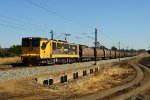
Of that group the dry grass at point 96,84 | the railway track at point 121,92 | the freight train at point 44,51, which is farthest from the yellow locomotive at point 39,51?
the railway track at point 121,92

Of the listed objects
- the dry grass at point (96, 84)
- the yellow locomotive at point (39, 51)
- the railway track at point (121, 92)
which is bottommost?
the dry grass at point (96, 84)

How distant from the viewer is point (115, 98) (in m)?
22.9

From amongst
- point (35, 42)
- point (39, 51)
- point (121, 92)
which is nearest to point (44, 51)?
point (39, 51)

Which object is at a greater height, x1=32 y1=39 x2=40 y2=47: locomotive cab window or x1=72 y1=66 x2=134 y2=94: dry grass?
x1=32 y1=39 x2=40 y2=47: locomotive cab window

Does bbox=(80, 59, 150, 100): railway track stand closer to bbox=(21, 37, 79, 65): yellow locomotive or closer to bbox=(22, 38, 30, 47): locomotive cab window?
bbox=(21, 37, 79, 65): yellow locomotive

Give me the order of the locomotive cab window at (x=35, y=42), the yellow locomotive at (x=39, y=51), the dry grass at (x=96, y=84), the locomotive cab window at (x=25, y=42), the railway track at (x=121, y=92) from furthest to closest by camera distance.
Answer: the locomotive cab window at (x=25, y=42)
the locomotive cab window at (x=35, y=42)
the yellow locomotive at (x=39, y=51)
the dry grass at (x=96, y=84)
the railway track at (x=121, y=92)

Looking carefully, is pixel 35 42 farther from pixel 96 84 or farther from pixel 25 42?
pixel 96 84

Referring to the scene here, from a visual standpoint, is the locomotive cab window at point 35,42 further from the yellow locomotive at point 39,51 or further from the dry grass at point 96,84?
the dry grass at point 96,84

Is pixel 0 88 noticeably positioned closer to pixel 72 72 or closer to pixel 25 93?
pixel 25 93

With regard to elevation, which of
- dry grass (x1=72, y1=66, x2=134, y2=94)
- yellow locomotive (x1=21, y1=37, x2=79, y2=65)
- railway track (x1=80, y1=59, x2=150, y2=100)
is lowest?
dry grass (x1=72, y1=66, x2=134, y2=94)

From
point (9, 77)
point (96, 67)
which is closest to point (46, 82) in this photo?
point (9, 77)

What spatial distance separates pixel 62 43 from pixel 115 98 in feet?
95.5

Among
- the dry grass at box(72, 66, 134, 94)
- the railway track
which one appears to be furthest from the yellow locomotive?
the railway track

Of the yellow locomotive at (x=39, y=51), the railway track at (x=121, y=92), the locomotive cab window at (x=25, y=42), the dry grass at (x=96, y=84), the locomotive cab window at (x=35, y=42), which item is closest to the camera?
the railway track at (x=121, y=92)
